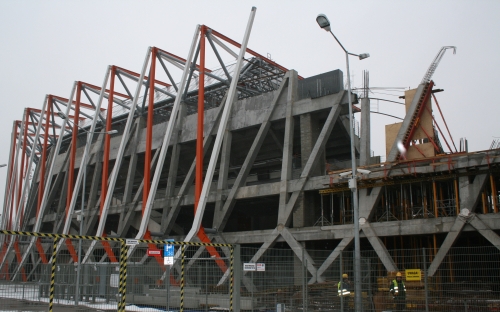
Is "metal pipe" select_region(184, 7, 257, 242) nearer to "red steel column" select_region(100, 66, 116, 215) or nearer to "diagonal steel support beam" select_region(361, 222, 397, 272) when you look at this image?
"diagonal steel support beam" select_region(361, 222, 397, 272)

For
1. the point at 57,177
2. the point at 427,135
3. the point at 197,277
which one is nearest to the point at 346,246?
the point at 427,135

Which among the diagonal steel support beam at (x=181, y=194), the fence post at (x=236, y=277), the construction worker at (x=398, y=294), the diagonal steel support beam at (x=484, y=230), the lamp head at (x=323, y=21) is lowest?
the construction worker at (x=398, y=294)

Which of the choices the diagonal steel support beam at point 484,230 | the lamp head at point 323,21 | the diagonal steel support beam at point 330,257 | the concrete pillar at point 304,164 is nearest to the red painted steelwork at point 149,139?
the concrete pillar at point 304,164

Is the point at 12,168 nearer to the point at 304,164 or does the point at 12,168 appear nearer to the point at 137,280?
the point at 304,164

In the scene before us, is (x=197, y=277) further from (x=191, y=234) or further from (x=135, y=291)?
(x=191, y=234)

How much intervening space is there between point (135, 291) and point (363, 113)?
63.4ft

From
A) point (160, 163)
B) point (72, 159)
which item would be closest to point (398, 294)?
point (160, 163)

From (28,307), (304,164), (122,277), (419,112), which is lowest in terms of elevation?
(28,307)

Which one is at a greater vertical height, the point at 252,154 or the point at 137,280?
the point at 252,154

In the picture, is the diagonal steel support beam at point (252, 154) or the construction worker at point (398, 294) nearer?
the construction worker at point (398, 294)

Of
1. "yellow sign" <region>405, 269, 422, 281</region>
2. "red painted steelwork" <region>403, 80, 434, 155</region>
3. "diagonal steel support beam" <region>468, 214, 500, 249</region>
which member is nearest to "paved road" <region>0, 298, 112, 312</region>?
"yellow sign" <region>405, 269, 422, 281</region>

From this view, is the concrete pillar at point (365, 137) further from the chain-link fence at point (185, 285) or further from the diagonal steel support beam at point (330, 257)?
the chain-link fence at point (185, 285)

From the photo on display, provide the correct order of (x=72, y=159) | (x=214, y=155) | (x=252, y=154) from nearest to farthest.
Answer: (x=214, y=155), (x=252, y=154), (x=72, y=159)

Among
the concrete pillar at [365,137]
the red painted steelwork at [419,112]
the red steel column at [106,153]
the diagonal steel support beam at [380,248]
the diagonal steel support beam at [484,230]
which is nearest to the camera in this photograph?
the diagonal steel support beam at [484,230]
